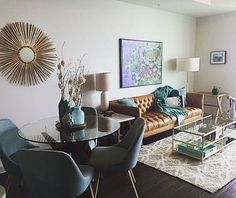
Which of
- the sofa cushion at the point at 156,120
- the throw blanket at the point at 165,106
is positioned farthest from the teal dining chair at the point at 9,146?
the throw blanket at the point at 165,106

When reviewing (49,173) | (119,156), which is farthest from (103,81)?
(49,173)

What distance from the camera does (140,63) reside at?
4.94 m

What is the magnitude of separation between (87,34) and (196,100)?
2949mm

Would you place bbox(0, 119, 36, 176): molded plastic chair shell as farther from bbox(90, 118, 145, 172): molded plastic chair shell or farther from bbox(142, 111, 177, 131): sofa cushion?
bbox(142, 111, 177, 131): sofa cushion

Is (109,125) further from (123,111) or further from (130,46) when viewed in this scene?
(130,46)

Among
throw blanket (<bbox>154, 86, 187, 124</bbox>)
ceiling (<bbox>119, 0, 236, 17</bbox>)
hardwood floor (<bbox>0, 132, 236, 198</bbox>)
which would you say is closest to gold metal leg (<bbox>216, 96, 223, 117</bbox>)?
throw blanket (<bbox>154, 86, 187, 124</bbox>)

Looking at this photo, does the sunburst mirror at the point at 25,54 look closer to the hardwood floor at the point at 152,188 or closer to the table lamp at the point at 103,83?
the table lamp at the point at 103,83

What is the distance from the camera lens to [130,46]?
15.4ft

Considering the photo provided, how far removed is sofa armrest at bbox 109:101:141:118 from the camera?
392 centimetres

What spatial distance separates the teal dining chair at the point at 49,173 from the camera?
1.75m

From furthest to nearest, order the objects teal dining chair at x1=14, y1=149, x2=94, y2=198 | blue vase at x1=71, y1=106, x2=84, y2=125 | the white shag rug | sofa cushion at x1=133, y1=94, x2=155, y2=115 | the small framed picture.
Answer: the small framed picture < sofa cushion at x1=133, y1=94, x2=155, y2=115 < the white shag rug < blue vase at x1=71, y1=106, x2=84, y2=125 < teal dining chair at x1=14, y1=149, x2=94, y2=198

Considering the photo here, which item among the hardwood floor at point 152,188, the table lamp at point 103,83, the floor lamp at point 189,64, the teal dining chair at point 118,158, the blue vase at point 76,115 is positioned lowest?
the hardwood floor at point 152,188

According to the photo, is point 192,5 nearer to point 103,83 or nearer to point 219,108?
point 219,108

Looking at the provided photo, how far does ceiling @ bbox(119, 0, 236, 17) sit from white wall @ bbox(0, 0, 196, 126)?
0.66ft
